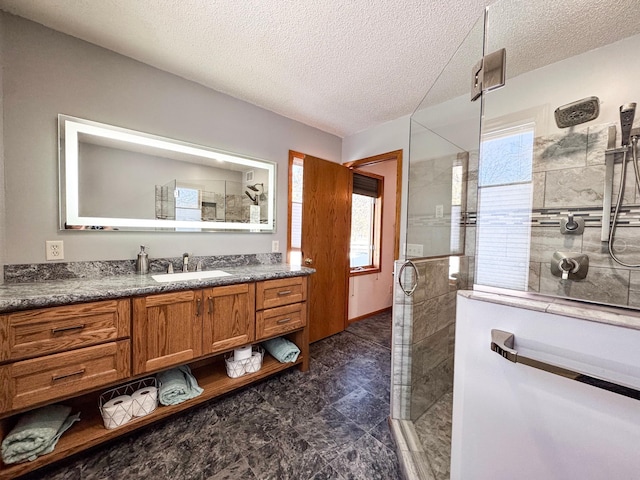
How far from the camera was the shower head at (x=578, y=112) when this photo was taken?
1430 mm

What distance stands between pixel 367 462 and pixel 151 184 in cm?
227

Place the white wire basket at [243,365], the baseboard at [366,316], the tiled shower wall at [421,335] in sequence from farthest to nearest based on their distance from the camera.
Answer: the baseboard at [366,316] < the white wire basket at [243,365] < the tiled shower wall at [421,335]

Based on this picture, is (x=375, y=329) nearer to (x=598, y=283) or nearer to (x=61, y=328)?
(x=598, y=283)

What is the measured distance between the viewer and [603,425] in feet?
1.94

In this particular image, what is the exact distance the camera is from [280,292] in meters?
1.95

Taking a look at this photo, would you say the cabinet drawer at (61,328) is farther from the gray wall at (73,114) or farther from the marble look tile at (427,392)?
the marble look tile at (427,392)

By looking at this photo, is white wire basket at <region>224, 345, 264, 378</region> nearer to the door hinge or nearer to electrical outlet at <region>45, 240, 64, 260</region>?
electrical outlet at <region>45, 240, 64, 260</region>

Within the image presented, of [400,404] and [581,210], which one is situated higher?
[581,210]

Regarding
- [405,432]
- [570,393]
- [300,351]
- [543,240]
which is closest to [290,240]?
[300,351]

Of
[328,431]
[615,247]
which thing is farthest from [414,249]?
[328,431]

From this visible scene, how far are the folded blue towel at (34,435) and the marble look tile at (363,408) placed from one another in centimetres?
154

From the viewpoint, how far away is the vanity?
108 cm

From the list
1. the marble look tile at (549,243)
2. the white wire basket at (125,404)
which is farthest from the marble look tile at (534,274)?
the white wire basket at (125,404)

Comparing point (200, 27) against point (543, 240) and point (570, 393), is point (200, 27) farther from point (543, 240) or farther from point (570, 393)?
point (543, 240)
